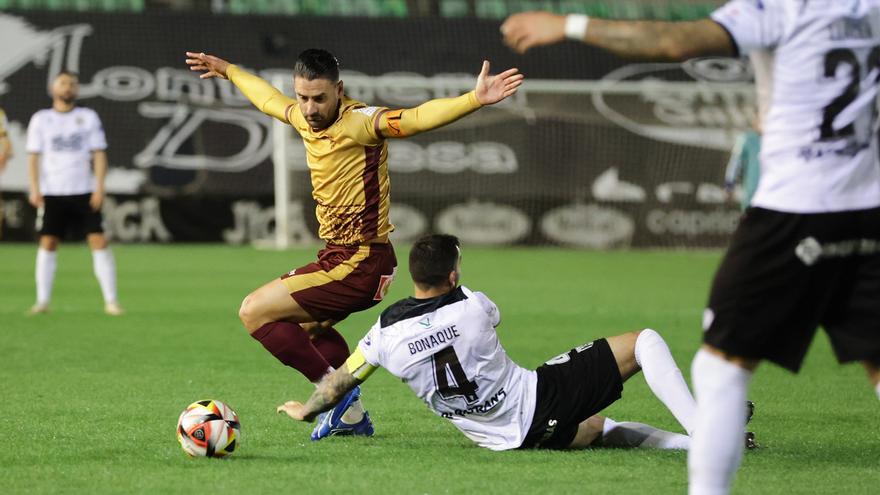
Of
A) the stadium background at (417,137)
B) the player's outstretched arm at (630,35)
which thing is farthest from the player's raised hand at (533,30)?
the stadium background at (417,137)

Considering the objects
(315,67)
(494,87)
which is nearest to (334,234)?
(315,67)

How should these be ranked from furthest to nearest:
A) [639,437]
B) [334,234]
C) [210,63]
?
[210,63] → [334,234] → [639,437]

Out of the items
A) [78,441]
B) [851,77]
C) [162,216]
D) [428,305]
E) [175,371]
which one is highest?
[851,77]

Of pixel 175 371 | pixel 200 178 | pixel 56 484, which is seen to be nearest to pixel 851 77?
pixel 56 484

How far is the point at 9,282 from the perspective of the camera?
1633cm

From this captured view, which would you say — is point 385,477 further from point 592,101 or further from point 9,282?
point 592,101

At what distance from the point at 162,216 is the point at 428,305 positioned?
1823 cm

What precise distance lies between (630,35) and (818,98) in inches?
28.2

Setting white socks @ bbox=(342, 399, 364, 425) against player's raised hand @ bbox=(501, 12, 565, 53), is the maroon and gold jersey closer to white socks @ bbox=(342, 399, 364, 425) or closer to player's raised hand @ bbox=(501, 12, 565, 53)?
white socks @ bbox=(342, 399, 364, 425)

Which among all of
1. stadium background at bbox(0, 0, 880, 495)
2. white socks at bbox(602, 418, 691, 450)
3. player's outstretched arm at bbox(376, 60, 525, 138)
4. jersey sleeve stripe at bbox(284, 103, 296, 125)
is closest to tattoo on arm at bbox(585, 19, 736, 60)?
player's outstretched arm at bbox(376, 60, 525, 138)

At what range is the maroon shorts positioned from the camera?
657 centimetres

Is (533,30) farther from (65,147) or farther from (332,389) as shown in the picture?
(65,147)

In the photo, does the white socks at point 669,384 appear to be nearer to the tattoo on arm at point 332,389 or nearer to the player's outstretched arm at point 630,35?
the tattoo on arm at point 332,389

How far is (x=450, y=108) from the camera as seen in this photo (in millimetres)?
5961
